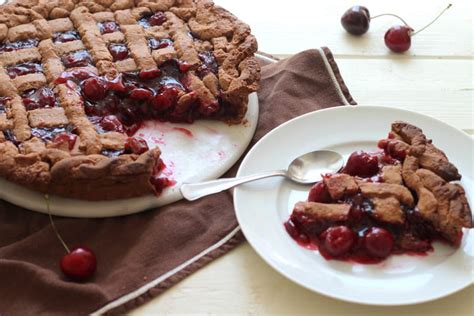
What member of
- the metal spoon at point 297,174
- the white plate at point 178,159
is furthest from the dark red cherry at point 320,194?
the white plate at point 178,159

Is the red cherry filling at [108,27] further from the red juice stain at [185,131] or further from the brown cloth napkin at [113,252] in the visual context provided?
the brown cloth napkin at [113,252]

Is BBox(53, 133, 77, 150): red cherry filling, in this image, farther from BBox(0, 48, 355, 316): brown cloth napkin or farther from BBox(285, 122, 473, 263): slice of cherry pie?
BBox(285, 122, 473, 263): slice of cherry pie

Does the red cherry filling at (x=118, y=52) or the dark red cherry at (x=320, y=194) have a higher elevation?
the red cherry filling at (x=118, y=52)

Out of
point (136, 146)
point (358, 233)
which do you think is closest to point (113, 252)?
point (136, 146)

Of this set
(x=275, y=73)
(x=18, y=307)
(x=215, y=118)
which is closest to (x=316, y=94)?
(x=275, y=73)

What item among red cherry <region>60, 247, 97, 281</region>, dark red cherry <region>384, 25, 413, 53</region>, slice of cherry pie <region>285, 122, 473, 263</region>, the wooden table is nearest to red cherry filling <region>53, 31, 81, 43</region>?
the wooden table

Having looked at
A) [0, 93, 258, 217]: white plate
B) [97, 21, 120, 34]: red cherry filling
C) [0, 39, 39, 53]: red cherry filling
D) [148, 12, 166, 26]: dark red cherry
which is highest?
[148, 12, 166, 26]: dark red cherry

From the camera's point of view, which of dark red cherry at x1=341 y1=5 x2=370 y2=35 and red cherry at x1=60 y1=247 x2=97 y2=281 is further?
dark red cherry at x1=341 y1=5 x2=370 y2=35
